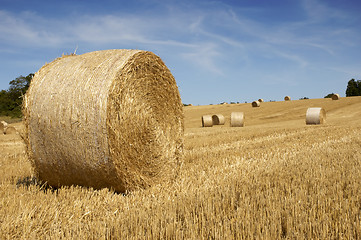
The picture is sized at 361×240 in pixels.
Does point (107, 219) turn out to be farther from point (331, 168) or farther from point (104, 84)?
point (331, 168)

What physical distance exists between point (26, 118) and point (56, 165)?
2.75 ft

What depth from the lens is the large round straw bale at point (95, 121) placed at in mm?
4320

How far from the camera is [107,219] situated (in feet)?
10.6

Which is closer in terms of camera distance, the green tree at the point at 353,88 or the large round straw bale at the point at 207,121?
the large round straw bale at the point at 207,121

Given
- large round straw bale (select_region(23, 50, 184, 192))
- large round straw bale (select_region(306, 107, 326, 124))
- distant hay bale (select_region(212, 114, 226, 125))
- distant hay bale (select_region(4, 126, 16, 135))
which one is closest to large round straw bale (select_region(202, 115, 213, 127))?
distant hay bale (select_region(212, 114, 226, 125))

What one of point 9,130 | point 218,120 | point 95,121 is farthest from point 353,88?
point 95,121

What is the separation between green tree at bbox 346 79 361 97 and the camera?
62759 mm

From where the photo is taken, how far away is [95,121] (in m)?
4.26

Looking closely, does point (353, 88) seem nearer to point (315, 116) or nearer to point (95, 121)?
point (315, 116)

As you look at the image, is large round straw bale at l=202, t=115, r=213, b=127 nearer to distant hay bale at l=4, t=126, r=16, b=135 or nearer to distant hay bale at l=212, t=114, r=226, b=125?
distant hay bale at l=212, t=114, r=226, b=125

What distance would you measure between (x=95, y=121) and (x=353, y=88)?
69.3 metres

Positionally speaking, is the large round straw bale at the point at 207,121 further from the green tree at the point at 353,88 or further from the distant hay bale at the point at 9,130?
the green tree at the point at 353,88

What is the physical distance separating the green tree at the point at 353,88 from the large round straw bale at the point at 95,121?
6736 cm

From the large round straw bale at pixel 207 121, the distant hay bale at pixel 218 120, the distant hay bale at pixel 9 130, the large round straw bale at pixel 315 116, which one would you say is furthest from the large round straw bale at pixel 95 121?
the distant hay bale at pixel 218 120
